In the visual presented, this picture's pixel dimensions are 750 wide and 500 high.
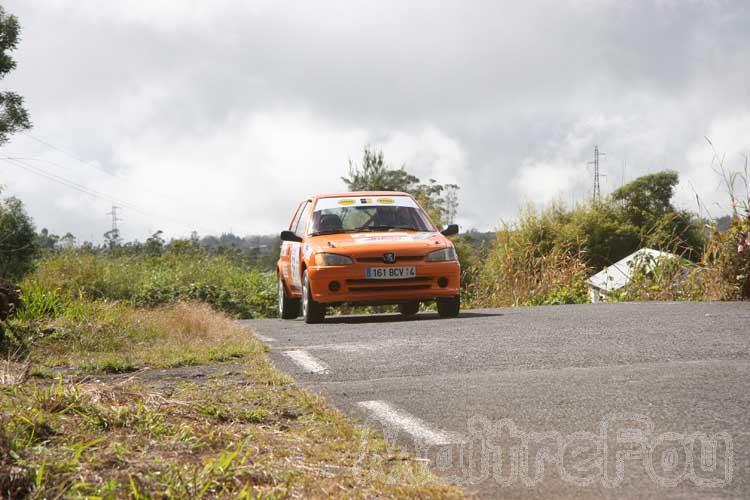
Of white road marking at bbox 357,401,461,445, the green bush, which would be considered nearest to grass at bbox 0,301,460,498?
white road marking at bbox 357,401,461,445

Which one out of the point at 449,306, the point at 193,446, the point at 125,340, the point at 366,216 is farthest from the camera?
the point at 366,216

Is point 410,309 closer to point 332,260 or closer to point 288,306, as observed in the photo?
point 288,306

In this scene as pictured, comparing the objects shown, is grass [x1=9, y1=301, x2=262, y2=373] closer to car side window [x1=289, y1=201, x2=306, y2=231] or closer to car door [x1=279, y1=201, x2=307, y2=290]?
car door [x1=279, y1=201, x2=307, y2=290]

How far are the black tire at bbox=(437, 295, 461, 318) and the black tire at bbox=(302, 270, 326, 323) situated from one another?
5.17 ft

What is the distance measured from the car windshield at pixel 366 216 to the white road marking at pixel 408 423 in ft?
24.9

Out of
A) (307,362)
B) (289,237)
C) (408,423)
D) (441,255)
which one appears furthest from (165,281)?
(408,423)

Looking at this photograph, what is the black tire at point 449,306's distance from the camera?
11.9 metres

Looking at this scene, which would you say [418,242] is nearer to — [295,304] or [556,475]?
[295,304]

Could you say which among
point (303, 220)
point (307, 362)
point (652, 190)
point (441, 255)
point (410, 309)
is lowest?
point (307, 362)

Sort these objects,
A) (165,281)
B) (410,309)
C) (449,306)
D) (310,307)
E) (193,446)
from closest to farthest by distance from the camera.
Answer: (193,446), (310,307), (449,306), (410,309), (165,281)

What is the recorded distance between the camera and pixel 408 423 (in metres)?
4.26

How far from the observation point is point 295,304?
1383 cm

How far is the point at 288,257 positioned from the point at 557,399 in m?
9.02

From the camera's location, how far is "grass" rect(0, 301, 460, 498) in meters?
2.82
